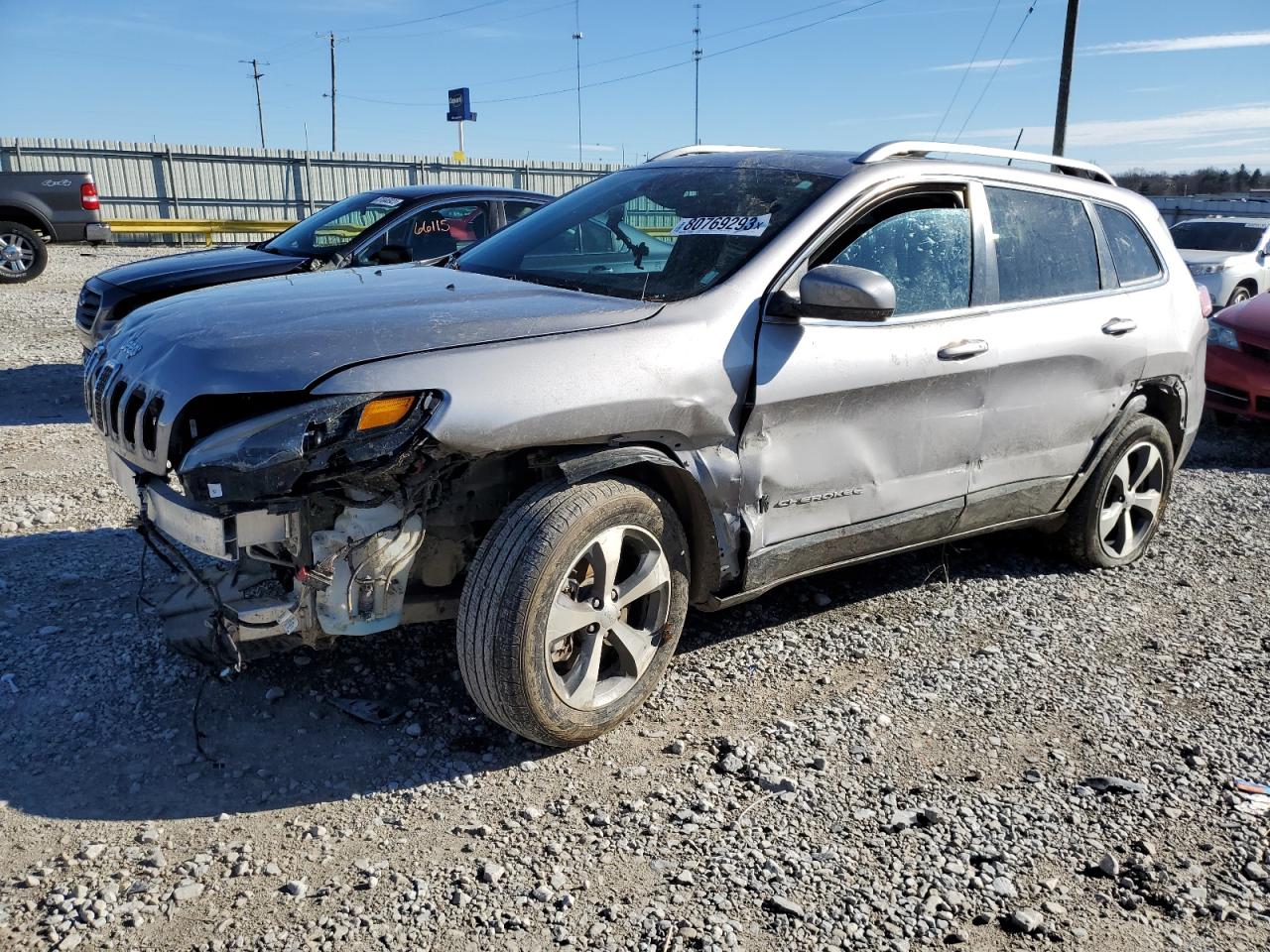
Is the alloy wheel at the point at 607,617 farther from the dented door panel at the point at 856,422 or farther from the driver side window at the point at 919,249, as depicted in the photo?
the driver side window at the point at 919,249

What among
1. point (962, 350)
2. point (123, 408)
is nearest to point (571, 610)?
point (123, 408)

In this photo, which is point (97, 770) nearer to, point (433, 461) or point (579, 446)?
point (433, 461)

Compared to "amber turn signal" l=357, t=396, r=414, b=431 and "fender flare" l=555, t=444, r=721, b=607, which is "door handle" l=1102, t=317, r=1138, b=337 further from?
"amber turn signal" l=357, t=396, r=414, b=431

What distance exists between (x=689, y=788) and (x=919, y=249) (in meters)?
2.17

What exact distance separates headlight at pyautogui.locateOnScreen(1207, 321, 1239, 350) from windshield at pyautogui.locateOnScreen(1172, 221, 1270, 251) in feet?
24.6

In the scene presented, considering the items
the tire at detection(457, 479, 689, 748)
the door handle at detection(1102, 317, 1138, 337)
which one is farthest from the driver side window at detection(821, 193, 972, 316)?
the tire at detection(457, 479, 689, 748)

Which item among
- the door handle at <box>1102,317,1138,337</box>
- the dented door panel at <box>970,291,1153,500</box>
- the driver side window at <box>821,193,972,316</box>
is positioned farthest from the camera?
the door handle at <box>1102,317,1138,337</box>

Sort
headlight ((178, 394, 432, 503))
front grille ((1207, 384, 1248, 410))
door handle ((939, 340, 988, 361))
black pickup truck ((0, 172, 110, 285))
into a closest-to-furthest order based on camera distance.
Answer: headlight ((178, 394, 432, 503))
door handle ((939, 340, 988, 361))
front grille ((1207, 384, 1248, 410))
black pickup truck ((0, 172, 110, 285))

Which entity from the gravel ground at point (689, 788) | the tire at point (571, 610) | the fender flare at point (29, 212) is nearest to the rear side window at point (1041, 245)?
the gravel ground at point (689, 788)

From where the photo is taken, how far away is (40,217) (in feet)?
45.2

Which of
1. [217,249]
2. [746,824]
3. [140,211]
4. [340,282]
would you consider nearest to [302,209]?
[140,211]

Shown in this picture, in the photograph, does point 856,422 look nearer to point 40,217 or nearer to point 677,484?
point 677,484

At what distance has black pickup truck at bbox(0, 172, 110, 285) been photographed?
1356cm

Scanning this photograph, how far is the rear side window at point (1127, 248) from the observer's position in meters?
4.67
